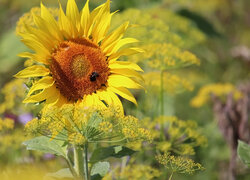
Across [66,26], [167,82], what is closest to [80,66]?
[66,26]

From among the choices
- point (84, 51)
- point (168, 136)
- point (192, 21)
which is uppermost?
point (192, 21)

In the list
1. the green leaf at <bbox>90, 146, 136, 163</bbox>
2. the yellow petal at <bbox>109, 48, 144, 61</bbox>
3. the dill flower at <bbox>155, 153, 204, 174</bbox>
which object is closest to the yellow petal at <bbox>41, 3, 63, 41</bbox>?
the yellow petal at <bbox>109, 48, 144, 61</bbox>

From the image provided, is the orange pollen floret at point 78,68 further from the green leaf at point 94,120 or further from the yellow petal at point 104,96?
the green leaf at point 94,120

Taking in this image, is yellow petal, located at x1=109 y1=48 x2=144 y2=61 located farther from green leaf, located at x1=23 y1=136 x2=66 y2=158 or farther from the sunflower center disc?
green leaf, located at x1=23 y1=136 x2=66 y2=158

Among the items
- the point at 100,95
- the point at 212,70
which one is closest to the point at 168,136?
the point at 100,95

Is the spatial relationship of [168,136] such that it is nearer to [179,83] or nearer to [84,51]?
[179,83]

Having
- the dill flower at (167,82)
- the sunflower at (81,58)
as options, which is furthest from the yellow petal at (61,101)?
the dill flower at (167,82)

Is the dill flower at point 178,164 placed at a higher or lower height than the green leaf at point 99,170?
higher
